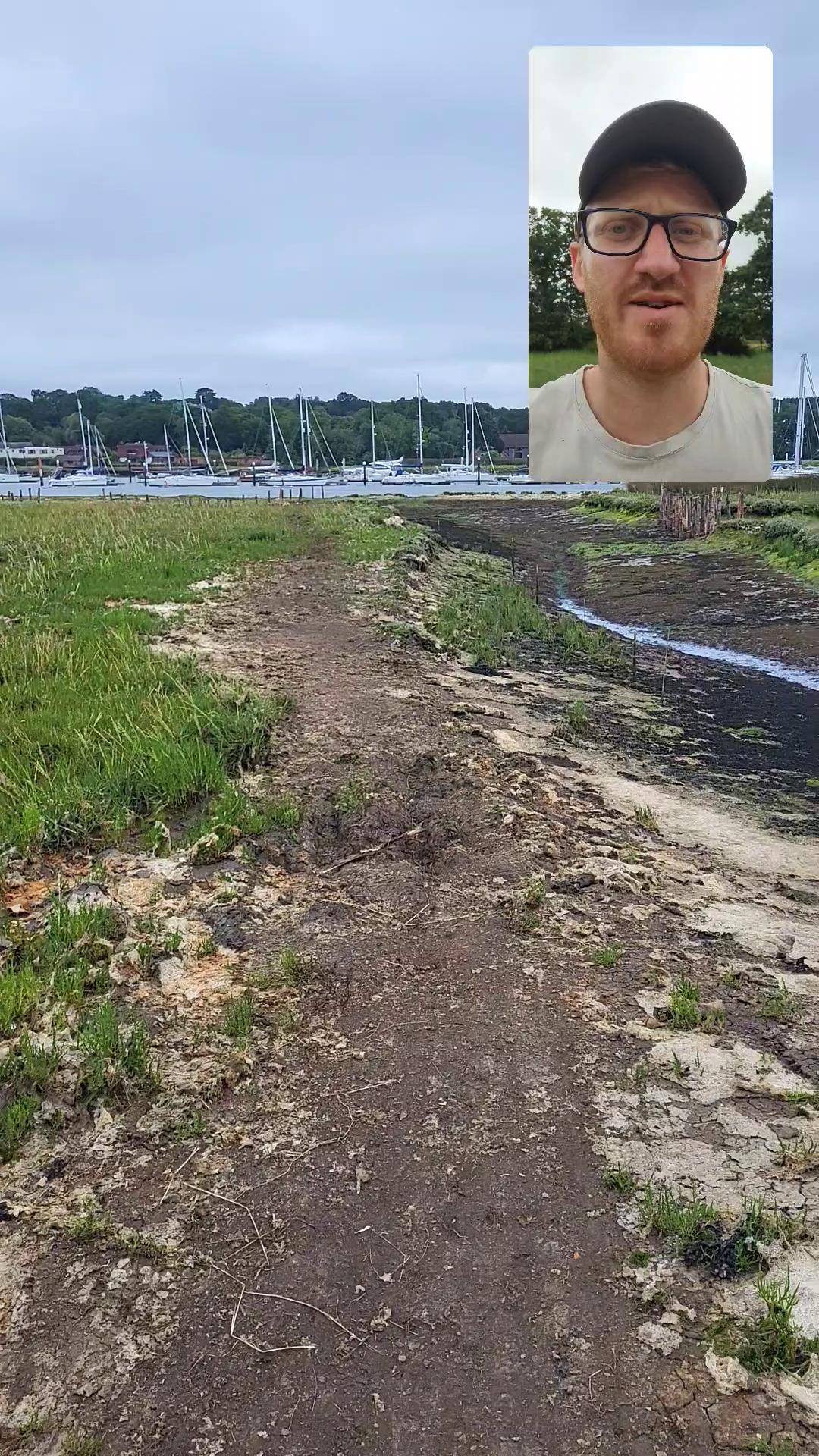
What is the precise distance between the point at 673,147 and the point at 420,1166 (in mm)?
9765

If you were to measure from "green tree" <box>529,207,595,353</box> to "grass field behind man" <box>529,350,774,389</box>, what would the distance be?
0.09 meters

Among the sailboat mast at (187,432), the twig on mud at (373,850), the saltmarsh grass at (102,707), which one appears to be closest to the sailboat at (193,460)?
the sailboat mast at (187,432)

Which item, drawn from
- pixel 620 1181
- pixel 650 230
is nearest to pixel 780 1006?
pixel 620 1181

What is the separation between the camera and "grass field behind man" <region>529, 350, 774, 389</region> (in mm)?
10211

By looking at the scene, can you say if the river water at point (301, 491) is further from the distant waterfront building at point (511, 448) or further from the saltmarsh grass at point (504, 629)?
the saltmarsh grass at point (504, 629)

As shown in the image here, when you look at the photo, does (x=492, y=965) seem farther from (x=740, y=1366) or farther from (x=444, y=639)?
(x=444, y=639)

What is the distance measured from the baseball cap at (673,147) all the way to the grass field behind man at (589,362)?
1468 mm

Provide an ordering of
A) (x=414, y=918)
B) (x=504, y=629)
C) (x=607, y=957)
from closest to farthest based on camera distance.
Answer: (x=607, y=957), (x=414, y=918), (x=504, y=629)

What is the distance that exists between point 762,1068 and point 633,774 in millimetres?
5109

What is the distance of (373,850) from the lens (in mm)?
7371

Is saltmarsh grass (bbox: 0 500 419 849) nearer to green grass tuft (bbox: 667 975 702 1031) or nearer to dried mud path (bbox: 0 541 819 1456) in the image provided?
dried mud path (bbox: 0 541 819 1456)

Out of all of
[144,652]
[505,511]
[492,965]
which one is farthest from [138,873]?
[505,511]

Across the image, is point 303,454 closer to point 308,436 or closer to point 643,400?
point 308,436

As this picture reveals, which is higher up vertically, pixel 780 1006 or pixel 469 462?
pixel 469 462
